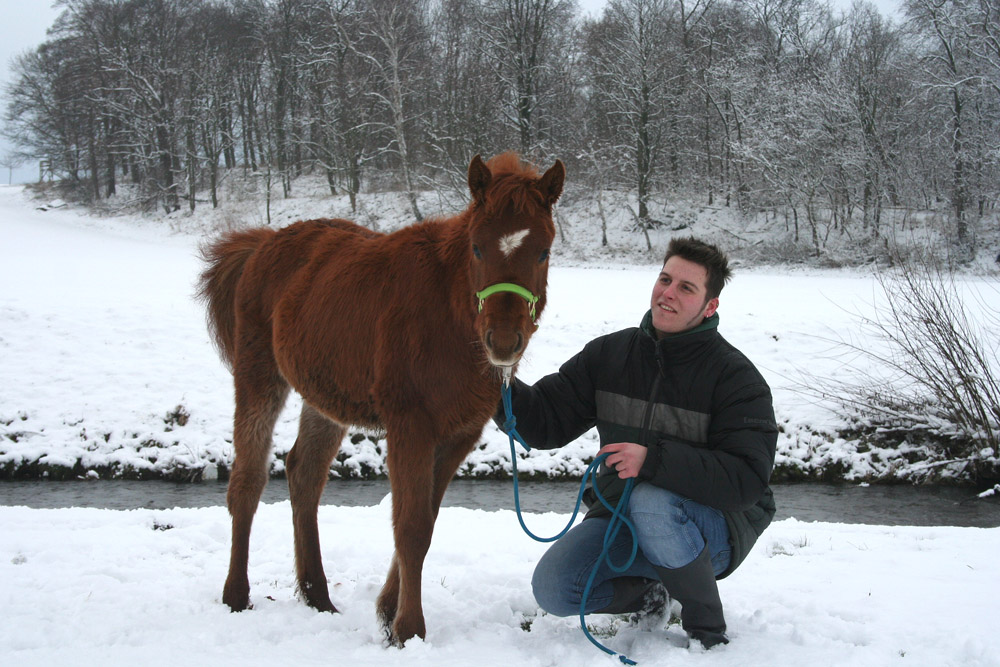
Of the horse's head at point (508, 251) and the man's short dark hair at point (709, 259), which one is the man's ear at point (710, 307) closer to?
the man's short dark hair at point (709, 259)

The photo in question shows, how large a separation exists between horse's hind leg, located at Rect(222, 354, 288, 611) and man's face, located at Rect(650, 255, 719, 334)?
7.46ft

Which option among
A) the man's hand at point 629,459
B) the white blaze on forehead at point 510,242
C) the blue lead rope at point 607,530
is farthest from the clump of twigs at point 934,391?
the white blaze on forehead at point 510,242

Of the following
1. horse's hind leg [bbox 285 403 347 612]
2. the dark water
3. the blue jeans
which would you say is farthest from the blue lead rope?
the dark water

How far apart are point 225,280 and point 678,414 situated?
3.05 m

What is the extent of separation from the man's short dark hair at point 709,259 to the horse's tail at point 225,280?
2699mm

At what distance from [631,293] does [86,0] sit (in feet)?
115

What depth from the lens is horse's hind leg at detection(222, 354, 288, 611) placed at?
12.2ft

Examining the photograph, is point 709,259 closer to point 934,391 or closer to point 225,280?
point 225,280

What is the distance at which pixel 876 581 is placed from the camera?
3807 mm

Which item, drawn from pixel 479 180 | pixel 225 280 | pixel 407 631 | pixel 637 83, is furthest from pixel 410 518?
pixel 637 83

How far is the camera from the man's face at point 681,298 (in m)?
3.06

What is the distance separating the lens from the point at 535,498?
794 cm

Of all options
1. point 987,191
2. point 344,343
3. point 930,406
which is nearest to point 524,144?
point 987,191

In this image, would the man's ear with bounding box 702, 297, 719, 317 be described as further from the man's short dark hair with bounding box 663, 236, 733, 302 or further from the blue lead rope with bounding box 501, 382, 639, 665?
the blue lead rope with bounding box 501, 382, 639, 665
